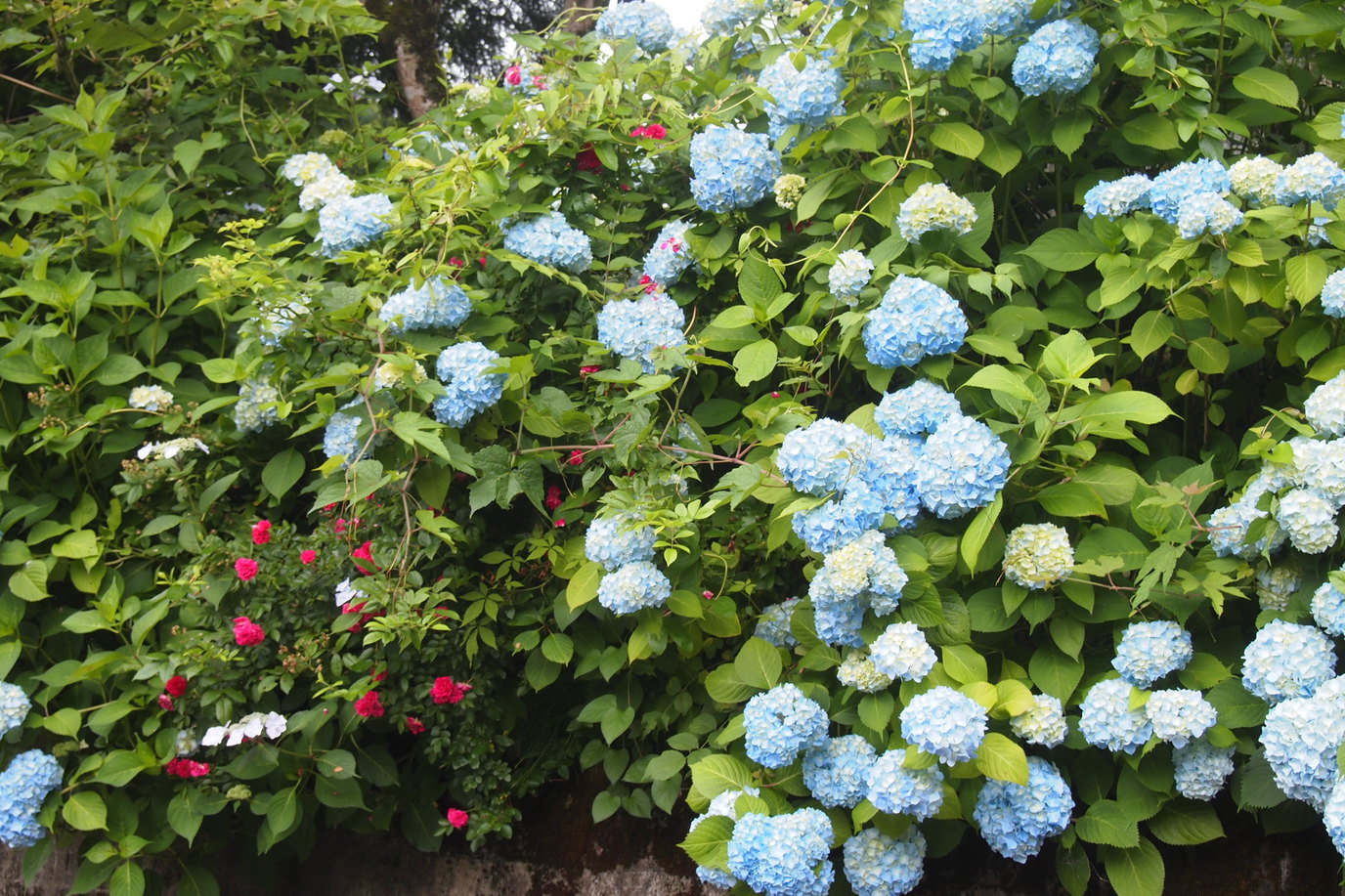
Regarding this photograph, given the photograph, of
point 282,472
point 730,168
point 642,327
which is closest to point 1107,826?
point 642,327

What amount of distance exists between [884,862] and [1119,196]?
139 cm

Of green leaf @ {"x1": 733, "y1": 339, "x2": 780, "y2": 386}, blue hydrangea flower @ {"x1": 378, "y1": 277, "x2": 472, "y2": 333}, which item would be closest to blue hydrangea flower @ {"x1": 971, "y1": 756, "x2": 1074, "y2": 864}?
green leaf @ {"x1": 733, "y1": 339, "x2": 780, "y2": 386}

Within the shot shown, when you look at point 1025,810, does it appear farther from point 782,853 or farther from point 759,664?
point 759,664

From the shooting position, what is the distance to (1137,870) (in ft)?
6.36

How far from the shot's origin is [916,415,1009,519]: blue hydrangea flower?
1.93 m

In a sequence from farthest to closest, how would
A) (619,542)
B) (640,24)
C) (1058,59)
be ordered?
(640,24) → (1058,59) → (619,542)

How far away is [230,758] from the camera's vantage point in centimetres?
248

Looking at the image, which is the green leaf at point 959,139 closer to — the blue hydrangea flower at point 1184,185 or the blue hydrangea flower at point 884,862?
the blue hydrangea flower at point 1184,185

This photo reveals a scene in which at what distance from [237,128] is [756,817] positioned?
258 centimetres

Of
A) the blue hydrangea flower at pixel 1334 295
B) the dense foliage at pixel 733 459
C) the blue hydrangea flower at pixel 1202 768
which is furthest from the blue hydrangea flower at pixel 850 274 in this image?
the blue hydrangea flower at pixel 1202 768

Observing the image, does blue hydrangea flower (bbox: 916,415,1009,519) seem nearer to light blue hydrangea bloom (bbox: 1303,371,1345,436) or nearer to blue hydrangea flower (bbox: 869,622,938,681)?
blue hydrangea flower (bbox: 869,622,938,681)

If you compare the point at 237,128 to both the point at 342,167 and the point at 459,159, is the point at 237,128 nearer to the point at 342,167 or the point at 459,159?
the point at 342,167

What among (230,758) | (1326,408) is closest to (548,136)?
(230,758)

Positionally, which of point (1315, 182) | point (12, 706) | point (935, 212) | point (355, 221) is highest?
point (1315, 182)
